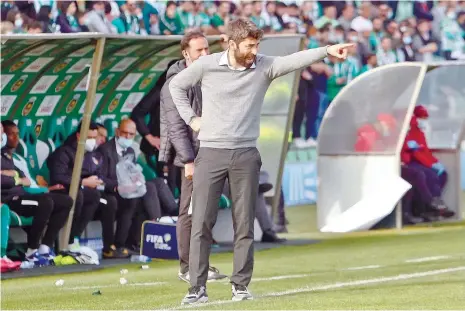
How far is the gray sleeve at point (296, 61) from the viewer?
32.7 ft

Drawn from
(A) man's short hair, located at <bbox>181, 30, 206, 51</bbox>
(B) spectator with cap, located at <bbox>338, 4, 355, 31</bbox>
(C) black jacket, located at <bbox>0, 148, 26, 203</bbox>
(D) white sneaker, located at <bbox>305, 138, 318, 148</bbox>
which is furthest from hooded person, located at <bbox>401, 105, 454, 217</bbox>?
(B) spectator with cap, located at <bbox>338, 4, 355, 31</bbox>

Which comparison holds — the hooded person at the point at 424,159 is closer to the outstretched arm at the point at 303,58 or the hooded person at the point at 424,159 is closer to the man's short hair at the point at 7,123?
the man's short hair at the point at 7,123

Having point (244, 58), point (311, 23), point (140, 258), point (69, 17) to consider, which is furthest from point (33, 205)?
point (311, 23)

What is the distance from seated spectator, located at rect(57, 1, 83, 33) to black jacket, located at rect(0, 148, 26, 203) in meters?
7.02

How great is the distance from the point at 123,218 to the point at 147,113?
1523mm

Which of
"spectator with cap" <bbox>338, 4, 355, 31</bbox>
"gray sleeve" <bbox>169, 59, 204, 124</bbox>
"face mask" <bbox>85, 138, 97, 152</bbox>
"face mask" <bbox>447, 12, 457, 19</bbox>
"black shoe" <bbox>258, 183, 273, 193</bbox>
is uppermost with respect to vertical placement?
"gray sleeve" <bbox>169, 59, 204, 124</bbox>

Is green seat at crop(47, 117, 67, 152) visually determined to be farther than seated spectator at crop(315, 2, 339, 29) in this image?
No

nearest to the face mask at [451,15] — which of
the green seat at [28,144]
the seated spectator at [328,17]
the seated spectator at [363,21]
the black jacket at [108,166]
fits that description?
the seated spectator at [363,21]

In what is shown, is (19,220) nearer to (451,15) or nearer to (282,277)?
(282,277)

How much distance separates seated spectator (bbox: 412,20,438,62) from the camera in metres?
32.3

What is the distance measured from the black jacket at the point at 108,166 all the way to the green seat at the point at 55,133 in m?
0.53

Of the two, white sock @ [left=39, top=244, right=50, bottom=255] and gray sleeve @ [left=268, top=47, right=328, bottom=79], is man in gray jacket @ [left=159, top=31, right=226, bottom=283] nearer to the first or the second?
gray sleeve @ [left=268, top=47, right=328, bottom=79]

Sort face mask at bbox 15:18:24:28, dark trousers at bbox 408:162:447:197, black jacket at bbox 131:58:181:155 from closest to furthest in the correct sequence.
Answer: black jacket at bbox 131:58:181:155 < face mask at bbox 15:18:24:28 < dark trousers at bbox 408:162:447:197

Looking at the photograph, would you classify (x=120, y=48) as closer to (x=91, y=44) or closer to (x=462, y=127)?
(x=91, y=44)
